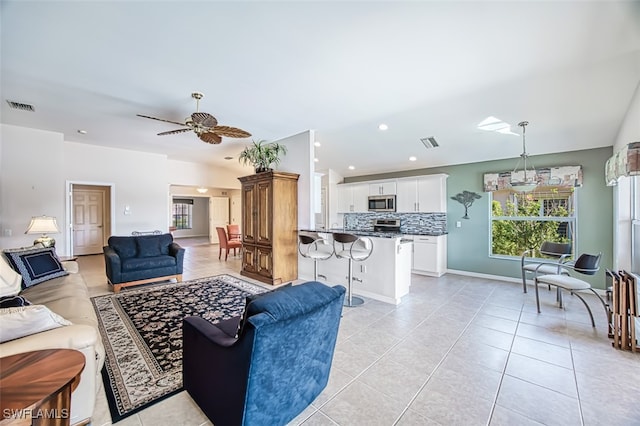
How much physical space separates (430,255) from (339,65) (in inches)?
167

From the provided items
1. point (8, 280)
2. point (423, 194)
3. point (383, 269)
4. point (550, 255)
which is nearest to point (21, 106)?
point (8, 280)

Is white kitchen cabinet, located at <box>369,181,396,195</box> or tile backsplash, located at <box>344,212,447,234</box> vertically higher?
white kitchen cabinet, located at <box>369,181,396,195</box>

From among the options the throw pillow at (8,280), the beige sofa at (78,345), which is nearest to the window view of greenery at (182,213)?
the throw pillow at (8,280)

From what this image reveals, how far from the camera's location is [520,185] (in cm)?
342

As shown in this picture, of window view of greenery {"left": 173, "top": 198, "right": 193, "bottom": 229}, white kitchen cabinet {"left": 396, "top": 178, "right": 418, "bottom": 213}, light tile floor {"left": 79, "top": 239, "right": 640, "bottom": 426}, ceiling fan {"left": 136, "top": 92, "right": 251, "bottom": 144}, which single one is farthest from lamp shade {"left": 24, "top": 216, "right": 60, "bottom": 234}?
window view of greenery {"left": 173, "top": 198, "right": 193, "bottom": 229}

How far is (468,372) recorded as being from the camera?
2.26 m

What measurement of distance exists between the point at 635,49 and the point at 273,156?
4767mm

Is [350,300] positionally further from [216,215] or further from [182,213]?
[182,213]

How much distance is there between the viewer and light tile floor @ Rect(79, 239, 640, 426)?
1.77 meters

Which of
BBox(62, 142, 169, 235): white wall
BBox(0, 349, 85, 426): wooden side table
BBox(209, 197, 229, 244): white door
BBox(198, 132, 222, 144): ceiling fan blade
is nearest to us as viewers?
BBox(0, 349, 85, 426): wooden side table

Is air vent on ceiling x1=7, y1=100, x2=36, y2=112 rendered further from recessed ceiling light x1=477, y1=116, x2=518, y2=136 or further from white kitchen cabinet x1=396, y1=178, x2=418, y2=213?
recessed ceiling light x1=477, y1=116, x2=518, y2=136

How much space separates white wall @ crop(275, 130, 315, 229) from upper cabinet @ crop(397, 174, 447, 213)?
2.47 metres

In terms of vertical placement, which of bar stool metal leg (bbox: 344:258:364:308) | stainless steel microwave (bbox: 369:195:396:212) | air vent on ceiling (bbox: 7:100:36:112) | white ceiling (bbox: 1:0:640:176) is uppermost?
air vent on ceiling (bbox: 7:100:36:112)

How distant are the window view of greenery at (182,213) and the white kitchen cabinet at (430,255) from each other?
1148 cm
